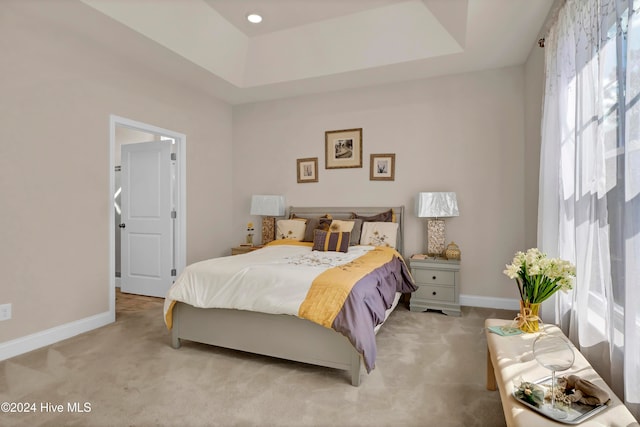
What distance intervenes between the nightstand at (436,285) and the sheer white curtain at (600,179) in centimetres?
132

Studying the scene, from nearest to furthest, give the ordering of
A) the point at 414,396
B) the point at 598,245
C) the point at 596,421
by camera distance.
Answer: the point at 596,421
the point at 598,245
the point at 414,396

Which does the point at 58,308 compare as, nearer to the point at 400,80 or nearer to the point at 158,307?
the point at 158,307

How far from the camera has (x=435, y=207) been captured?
3850mm

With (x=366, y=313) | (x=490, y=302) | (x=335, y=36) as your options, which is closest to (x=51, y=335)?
(x=366, y=313)

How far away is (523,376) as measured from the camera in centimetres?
144

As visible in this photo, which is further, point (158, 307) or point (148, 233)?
point (148, 233)

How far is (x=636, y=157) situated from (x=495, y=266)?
2.88 m

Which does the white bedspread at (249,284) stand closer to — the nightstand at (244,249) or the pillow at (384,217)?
the pillow at (384,217)

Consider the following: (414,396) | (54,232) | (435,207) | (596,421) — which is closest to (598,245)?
(596,421)

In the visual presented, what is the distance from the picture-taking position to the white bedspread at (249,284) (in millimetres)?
2340

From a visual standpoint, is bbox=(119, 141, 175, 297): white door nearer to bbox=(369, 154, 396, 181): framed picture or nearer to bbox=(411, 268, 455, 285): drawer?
bbox=(369, 154, 396, 181): framed picture

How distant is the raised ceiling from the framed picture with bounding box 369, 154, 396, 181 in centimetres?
99

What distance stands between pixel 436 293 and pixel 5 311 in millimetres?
4003

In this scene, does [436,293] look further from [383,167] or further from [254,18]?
[254,18]
